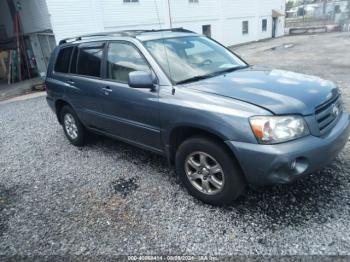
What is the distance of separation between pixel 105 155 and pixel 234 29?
2127cm

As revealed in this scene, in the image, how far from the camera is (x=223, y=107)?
111 inches

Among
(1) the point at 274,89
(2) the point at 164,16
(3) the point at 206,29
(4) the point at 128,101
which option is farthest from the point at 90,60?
(3) the point at 206,29

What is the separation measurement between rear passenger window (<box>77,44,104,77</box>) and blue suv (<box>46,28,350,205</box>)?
1cm

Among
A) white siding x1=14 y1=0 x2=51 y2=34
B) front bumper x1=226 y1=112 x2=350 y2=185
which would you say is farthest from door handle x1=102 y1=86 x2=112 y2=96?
white siding x1=14 y1=0 x2=51 y2=34

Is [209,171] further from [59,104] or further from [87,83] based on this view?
[59,104]

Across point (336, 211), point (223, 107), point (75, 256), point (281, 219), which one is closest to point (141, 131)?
point (223, 107)

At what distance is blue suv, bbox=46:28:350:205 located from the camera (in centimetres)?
267

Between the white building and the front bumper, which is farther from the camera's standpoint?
the white building

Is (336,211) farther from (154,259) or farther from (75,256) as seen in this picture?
(75,256)

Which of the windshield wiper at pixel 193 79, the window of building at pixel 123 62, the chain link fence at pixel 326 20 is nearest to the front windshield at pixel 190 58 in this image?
the windshield wiper at pixel 193 79

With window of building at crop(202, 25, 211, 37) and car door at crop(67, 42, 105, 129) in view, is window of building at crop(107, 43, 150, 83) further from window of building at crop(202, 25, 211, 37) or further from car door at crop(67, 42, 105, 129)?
window of building at crop(202, 25, 211, 37)

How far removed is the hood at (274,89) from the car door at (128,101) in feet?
2.00

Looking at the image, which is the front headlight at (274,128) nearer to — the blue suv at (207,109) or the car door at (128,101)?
the blue suv at (207,109)

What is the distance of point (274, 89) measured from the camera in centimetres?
302
